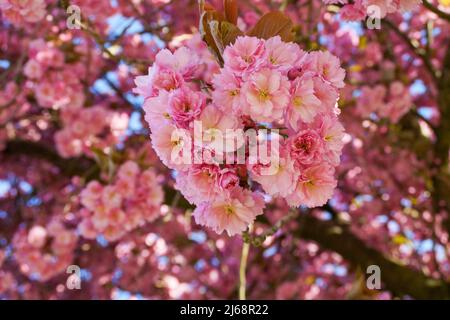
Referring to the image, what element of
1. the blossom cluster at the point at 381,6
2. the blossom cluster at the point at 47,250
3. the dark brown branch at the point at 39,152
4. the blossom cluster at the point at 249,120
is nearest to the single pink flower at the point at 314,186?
the blossom cluster at the point at 249,120

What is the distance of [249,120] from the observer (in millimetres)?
1305

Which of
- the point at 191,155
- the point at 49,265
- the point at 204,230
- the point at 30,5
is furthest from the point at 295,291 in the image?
the point at 191,155

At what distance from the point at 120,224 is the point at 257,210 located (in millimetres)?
1300

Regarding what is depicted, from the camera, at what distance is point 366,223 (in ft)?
15.8

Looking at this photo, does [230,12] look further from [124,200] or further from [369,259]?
[369,259]

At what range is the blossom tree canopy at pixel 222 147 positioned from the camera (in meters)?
1.29

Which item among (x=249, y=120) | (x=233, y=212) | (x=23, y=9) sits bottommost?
(x=233, y=212)

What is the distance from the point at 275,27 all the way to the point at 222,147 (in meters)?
0.35

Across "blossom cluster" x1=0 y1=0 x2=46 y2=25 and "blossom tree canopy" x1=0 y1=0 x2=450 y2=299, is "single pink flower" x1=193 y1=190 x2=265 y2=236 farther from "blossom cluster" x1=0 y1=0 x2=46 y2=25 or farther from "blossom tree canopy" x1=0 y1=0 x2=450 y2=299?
"blossom cluster" x1=0 y1=0 x2=46 y2=25

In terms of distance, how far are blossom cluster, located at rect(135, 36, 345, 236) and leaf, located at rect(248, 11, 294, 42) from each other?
0.10 metres

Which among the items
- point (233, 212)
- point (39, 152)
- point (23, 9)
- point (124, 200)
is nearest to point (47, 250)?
point (39, 152)

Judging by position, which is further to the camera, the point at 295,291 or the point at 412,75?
the point at 412,75

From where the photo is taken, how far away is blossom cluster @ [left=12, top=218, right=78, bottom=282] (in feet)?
12.0
